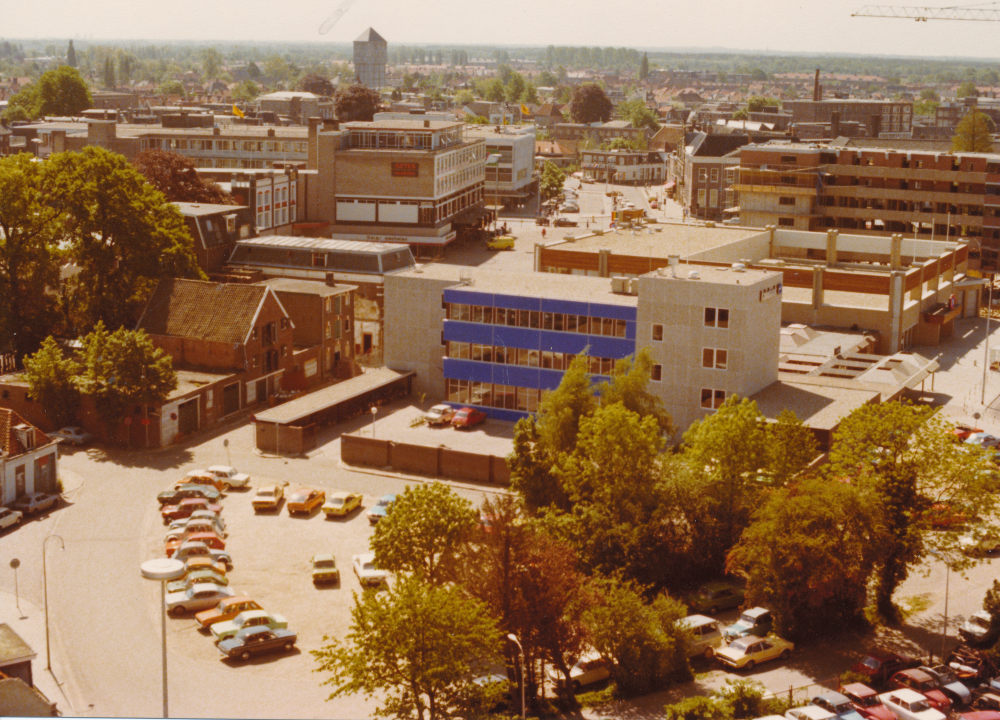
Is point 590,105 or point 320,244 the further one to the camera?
point 590,105

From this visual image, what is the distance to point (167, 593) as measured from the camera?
20062 mm

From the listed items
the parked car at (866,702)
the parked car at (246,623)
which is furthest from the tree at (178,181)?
the parked car at (866,702)

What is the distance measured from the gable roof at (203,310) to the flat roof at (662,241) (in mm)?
11754

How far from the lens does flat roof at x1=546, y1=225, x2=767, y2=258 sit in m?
40.1

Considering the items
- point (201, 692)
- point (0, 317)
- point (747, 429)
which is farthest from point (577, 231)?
point (201, 692)

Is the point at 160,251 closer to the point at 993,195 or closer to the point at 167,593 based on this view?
the point at 167,593

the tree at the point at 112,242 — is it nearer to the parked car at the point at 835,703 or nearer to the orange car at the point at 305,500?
the orange car at the point at 305,500

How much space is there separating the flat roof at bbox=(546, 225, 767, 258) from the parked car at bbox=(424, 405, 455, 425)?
10.4 meters

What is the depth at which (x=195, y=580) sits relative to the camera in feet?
66.7

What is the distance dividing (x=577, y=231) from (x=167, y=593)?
148 feet

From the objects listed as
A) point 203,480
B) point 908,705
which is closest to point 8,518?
point 203,480

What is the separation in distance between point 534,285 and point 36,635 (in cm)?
1677

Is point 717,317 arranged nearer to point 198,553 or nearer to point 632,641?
point 632,641

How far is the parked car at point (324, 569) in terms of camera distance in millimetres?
21078
